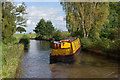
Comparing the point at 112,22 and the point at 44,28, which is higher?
the point at 44,28

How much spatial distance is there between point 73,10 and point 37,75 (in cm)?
1689

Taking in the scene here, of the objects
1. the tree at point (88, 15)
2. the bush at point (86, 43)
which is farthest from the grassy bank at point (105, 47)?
the tree at point (88, 15)

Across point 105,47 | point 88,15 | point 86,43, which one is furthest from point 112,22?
point 105,47

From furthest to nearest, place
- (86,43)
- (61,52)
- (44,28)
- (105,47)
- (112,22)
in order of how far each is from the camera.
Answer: (44,28)
(112,22)
(86,43)
(105,47)
(61,52)

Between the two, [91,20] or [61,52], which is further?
[91,20]

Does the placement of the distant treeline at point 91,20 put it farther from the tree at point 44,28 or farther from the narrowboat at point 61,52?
the tree at point 44,28

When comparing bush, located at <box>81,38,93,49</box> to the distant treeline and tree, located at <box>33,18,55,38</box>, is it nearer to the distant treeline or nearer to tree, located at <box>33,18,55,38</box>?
the distant treeline

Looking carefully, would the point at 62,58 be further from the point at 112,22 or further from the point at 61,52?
the point at 112,22

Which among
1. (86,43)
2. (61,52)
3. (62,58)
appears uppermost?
(86,43)

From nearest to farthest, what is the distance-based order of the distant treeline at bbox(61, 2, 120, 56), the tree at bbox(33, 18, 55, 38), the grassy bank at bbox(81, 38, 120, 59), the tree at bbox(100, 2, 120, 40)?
the grassy bank at bbox(81, 38, 120, 59) < the distant treeline at bbox(61, 2, 120, 56) < the tree at bbox(100, 2, 120, 40) < the tree at bbox(33, 18, 55, 38)

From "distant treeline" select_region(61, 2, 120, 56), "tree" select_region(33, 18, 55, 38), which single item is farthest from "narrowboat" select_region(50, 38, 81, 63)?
"tree" select_region(33, 18, 55, 38)

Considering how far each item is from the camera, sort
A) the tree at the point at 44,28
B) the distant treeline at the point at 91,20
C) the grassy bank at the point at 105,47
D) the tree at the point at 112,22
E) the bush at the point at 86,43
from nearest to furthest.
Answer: the grassy bank at the point at 105,47, the bush at the point at 86,43, the distant treeline at the point at 91,20, the tree at the point at 112,22, the tree at the point at 44,28

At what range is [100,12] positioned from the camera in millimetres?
22156

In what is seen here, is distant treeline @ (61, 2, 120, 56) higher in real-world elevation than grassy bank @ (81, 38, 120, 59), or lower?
higher
